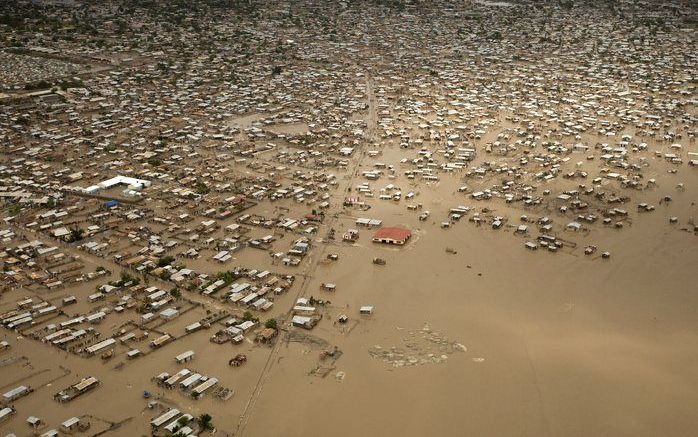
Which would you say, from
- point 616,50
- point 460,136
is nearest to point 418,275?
point 460,136

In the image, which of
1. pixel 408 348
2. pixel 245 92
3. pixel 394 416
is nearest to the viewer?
pixel 394 416

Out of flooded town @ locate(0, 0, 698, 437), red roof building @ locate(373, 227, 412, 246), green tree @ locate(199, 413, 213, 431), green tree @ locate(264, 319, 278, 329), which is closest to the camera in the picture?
green tree @ locate(199, 413, 213, 431)

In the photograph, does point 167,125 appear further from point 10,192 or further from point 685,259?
point 685,259

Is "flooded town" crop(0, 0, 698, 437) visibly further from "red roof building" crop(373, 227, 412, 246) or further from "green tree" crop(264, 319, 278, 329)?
"green tree" crop(264, 319, 278, 329)

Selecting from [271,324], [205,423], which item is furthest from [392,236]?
[205,423]

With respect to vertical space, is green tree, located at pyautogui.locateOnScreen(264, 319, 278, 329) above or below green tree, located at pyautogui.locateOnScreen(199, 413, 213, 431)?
above

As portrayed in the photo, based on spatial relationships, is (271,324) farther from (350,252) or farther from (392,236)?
(392,236)

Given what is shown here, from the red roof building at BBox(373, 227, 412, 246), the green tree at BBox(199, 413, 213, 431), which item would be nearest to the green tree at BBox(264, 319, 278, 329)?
the green tree at BBox(199, 413, 213, 431)
